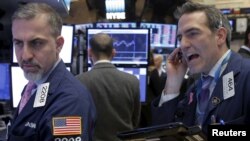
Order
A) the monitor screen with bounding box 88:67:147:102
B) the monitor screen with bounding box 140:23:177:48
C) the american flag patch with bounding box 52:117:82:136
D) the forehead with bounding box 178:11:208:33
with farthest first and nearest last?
1. the monitor screen with bounding box 140:23:177:48
2. the monitor screen with bounding box 88:67:147:102
3. the forehead with bounding box 178:11:208:33
4. the american flag patch with bounding box 52:117:82:136

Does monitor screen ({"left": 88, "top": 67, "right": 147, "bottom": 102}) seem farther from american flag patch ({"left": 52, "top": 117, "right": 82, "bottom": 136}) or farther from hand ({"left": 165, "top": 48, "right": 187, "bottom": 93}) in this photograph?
american flag patch ({"left": 52, "top": 117, "right": 82, "bottom": 136})

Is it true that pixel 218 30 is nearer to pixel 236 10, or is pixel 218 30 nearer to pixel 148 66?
pixel 148 66

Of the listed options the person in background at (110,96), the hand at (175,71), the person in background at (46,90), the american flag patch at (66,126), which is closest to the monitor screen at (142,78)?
the person in background at (110,96)

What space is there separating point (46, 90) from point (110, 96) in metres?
1.39

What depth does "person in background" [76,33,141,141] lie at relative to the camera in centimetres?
315

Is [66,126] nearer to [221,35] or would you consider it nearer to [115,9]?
[221,35]

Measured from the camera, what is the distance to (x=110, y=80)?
3191 millimetres

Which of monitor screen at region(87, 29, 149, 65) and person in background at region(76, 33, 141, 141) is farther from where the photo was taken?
monitor screen at region(87, 29, 149, 65)

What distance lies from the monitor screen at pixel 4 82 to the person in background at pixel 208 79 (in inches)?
82.4

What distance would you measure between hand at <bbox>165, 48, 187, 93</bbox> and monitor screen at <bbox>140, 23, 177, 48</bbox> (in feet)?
13.1

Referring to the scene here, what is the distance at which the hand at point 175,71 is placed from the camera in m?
2.05

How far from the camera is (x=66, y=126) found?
1.65 m

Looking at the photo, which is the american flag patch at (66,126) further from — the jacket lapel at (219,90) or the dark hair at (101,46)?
the dark hair at (101,46)

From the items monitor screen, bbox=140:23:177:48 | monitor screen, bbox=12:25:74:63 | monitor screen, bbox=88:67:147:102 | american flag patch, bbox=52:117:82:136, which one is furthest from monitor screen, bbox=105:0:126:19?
american flag patch, bbox=52:117:82:136
